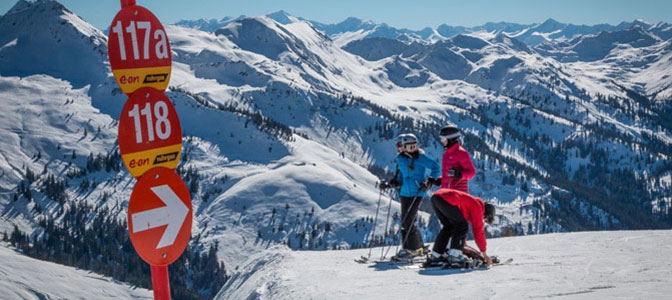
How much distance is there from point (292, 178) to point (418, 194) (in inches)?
6658

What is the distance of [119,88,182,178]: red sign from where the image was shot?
16.0ft

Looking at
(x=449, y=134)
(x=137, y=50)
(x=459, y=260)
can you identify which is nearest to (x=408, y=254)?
(x=459, y=260)

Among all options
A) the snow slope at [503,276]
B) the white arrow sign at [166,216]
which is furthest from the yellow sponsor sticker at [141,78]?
the snow slope at [503,276]

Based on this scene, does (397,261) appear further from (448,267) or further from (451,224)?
(451,224)

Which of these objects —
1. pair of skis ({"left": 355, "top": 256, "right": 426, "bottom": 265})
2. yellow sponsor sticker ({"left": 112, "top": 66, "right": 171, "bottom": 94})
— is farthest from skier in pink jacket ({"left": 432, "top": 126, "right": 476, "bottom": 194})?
yellow sponsor sticker ({"left": 112, "top": 66, "right": 171, "bottom": 94})

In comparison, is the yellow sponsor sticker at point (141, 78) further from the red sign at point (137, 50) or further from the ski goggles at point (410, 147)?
the ski goggles at point (410, 147)

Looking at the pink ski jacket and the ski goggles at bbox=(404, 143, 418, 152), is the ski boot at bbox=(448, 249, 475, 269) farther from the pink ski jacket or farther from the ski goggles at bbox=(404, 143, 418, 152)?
the ski goggles at bbox=(404, 143, 418, 152)

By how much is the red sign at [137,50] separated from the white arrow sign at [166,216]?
43.5 inches

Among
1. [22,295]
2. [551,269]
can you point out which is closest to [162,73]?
[551,269]

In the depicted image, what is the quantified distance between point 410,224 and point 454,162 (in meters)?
2.75

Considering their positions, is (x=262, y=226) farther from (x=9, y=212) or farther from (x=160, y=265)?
(x=160, y=265)

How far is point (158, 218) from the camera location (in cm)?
506

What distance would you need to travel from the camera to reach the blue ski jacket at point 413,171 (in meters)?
13.6

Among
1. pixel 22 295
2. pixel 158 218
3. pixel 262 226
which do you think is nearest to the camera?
pixel 158 218
